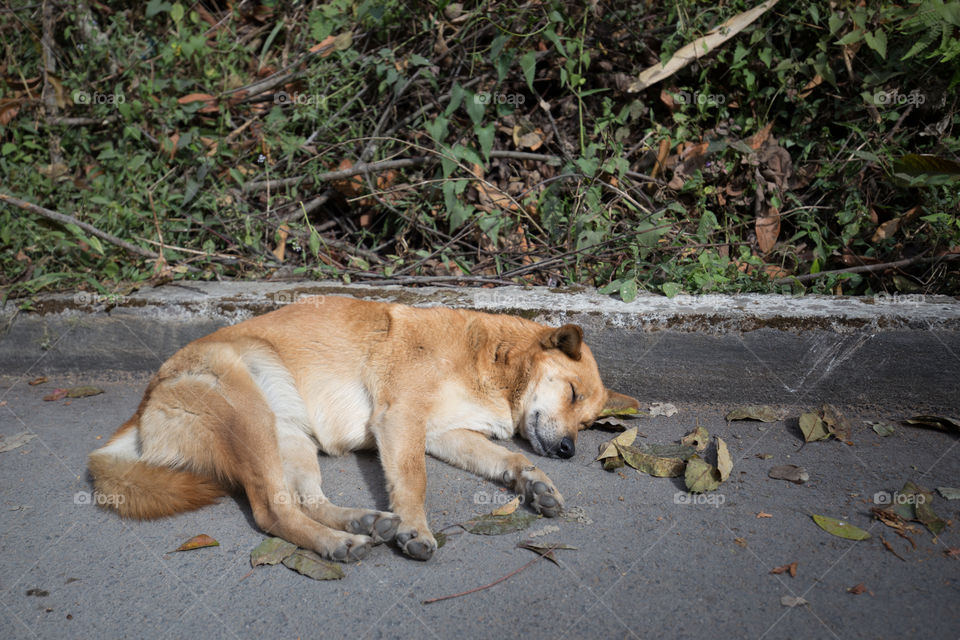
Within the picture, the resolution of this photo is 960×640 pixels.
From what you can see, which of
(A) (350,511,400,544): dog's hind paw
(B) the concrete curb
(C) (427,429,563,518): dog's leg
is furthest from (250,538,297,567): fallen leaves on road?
(B) the concrete curb

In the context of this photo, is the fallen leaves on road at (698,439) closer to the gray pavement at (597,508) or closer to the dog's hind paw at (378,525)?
the gray pavement at (597,508)

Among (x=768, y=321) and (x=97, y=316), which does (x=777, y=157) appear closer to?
(x=768, y=321)

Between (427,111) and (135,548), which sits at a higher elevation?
(427,111)

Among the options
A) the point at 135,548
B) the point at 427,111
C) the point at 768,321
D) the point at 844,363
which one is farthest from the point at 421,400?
the point at 427,111

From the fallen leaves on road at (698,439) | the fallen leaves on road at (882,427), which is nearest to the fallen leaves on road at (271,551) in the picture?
the fallen leaves on road at (698,439)

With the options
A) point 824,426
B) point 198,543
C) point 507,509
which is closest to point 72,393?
point 198,543

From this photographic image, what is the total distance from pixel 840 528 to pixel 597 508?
0.96m

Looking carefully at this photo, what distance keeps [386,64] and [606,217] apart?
7.38 ft

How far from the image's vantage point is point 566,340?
3521 mm

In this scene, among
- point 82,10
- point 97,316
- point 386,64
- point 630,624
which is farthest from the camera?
point 82,10

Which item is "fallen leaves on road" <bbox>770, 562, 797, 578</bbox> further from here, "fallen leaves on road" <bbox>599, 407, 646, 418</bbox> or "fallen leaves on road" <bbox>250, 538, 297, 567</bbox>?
"fallen leaves on road" <bbox>250, 538, 297, 567</bbox>

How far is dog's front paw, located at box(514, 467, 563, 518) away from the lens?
283cm

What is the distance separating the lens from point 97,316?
169 inches

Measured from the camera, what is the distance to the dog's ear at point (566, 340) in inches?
136
